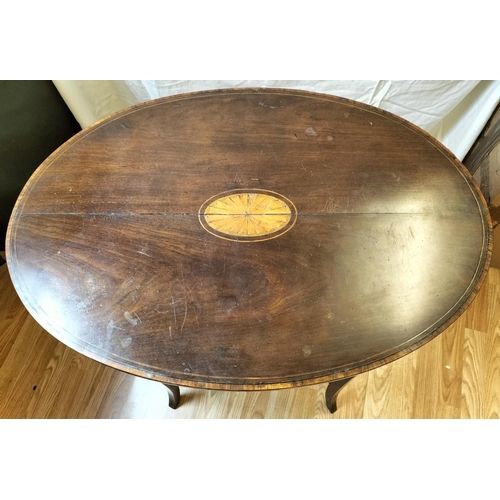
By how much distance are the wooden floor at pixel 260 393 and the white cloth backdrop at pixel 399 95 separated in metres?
0.84

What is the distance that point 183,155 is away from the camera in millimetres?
1063

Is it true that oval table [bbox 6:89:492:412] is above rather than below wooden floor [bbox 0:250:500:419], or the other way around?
above

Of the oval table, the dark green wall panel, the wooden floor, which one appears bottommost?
the wooden floor

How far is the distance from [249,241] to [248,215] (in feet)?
0.24

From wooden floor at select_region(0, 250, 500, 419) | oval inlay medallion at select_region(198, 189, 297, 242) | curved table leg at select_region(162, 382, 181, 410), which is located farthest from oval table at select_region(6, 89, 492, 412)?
curved table leg at select_region(162, 382, 181, 410)

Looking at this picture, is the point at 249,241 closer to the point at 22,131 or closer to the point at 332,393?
the point at 332,393

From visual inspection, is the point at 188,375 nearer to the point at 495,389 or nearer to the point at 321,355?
the point at 321,355

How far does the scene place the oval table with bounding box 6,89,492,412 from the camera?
775 mm

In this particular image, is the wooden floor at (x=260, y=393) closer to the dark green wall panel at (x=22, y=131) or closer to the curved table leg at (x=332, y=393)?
the curved table leg at (x=332, y=393)

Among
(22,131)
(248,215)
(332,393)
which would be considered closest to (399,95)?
(248,215)

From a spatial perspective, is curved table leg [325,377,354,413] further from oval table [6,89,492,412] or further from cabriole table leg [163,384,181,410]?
cabriole table leg [163,384,181,410]

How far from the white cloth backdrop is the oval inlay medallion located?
31.0 inches

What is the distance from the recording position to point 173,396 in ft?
4.00
